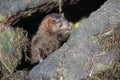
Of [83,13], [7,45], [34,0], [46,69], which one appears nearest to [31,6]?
[34,0]

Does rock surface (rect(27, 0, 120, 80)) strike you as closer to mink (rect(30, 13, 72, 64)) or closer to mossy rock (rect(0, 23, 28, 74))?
mossy rock (rect(0, 23, 28, 74))

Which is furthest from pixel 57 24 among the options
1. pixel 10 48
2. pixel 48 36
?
pixel 10 48

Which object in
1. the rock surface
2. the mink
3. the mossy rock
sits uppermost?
the mossy rock

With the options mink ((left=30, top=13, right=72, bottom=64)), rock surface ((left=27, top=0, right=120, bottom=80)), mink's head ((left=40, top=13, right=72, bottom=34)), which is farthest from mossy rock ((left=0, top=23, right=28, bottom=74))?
mink's head ((left=40, top=13, right=72, bottom=34))

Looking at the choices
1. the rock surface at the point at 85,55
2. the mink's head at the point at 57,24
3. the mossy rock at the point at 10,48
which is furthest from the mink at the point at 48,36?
the rock surface at the point at 85,55

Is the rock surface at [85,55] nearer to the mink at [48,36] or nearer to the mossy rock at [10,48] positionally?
the mossy rock at [10,48]

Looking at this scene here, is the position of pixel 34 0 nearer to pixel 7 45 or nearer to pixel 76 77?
pixel 7 45
